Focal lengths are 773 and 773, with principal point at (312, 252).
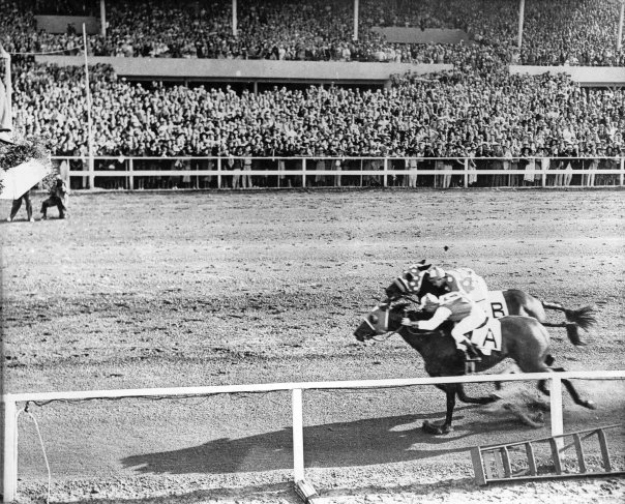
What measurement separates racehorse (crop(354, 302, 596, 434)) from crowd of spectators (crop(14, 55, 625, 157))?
4.57 feet

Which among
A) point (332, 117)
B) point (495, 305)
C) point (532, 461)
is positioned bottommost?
point (532, 461)

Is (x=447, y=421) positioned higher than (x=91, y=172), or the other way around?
(x=91, y=172)


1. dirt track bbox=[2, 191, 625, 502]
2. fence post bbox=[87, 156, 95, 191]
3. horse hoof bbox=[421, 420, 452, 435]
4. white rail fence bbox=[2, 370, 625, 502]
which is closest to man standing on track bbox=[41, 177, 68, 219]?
dirt track bbox=[2, 191, 625, 502]

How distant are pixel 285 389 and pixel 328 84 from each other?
8.02ft

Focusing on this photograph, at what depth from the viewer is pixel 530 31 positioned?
6.36 metres

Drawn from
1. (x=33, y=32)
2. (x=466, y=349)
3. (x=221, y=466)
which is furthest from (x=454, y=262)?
(x=33, y=32)

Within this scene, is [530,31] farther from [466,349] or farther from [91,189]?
[91,189]

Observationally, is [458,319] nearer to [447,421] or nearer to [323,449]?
[447,421]

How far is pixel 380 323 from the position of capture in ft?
20.0

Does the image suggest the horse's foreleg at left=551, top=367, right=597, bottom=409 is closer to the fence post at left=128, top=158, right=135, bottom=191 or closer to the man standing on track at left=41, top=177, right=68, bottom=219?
the fence post at left=128, top=158, right=135, bottom=191

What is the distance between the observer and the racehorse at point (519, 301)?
6.22 meters

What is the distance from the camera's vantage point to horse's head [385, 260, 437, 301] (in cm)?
621

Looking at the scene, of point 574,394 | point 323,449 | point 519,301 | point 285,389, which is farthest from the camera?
point 519,301

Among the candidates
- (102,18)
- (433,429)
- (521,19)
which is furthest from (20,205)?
(521,19)
